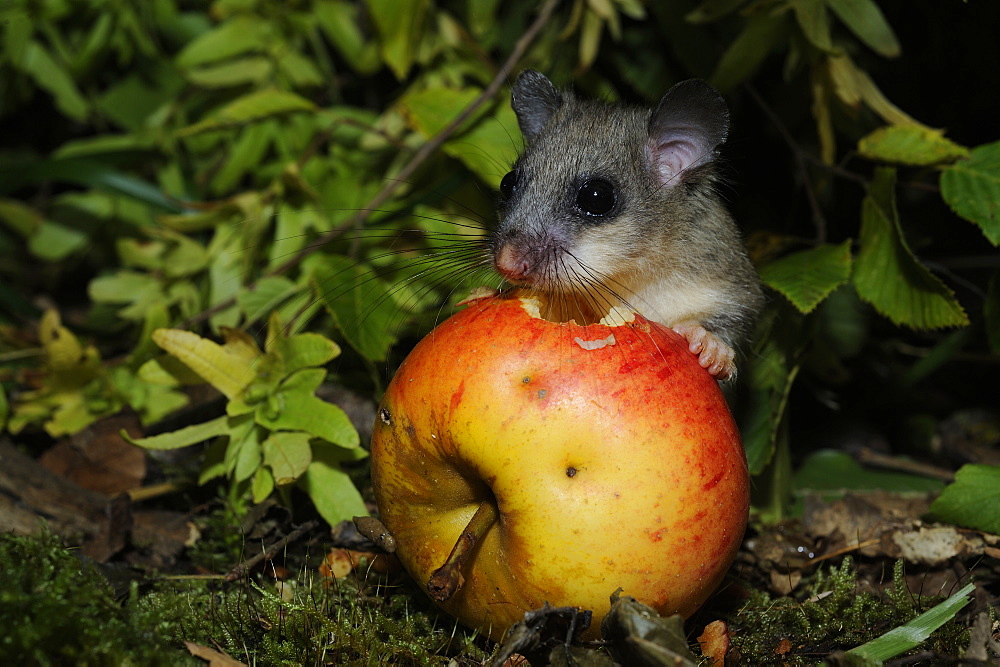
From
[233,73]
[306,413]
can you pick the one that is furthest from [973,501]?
[233,73]

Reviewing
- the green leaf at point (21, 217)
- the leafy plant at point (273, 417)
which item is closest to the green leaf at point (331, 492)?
the leafy plant at point (273, 417)

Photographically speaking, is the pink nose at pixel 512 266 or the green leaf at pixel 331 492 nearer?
the pink nose at pixel 512 266

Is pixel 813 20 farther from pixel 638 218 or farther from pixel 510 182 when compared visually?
pixel 510 182

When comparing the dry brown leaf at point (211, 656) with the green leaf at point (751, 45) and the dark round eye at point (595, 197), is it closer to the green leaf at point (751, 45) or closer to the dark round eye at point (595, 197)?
the dark round eye at point (595, 197)

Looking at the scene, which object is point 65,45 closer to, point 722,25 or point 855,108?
point 722,25

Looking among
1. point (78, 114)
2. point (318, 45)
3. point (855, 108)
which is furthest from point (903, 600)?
point (78, 114)

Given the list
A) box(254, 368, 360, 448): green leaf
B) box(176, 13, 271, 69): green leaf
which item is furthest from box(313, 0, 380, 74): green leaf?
box(254, 368, 360, 448): green leaf

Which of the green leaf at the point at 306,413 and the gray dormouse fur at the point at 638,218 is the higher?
the gray dormouse fur at the point at 638,218
